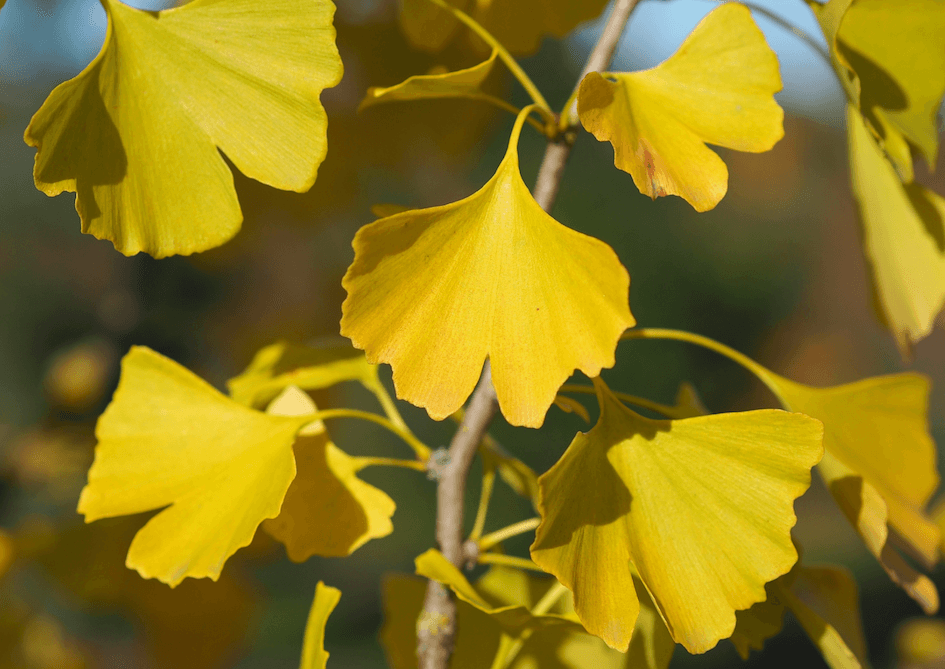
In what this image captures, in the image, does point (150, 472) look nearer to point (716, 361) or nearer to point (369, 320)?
point (369, 320)

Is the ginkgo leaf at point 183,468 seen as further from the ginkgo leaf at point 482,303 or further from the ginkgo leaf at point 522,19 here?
the ginkgo leaf at point 522,19

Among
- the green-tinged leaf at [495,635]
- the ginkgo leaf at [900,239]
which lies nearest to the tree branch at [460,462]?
the green-tinged leaf at [495,635]

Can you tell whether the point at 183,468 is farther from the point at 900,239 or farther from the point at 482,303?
the point at 900,239

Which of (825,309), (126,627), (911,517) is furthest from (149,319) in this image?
(825,309)

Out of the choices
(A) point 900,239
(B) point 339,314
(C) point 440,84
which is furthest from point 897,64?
(B) point 339,314

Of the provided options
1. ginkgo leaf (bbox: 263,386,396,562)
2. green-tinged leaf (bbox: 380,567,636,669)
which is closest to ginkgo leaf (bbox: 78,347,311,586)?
ginkgo leaf (bbox: 263,386,396,562)

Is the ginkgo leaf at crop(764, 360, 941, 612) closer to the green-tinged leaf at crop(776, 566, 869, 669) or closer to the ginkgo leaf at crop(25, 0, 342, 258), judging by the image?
the green-tinged leaf at crop(776, 566, 869, 669)
